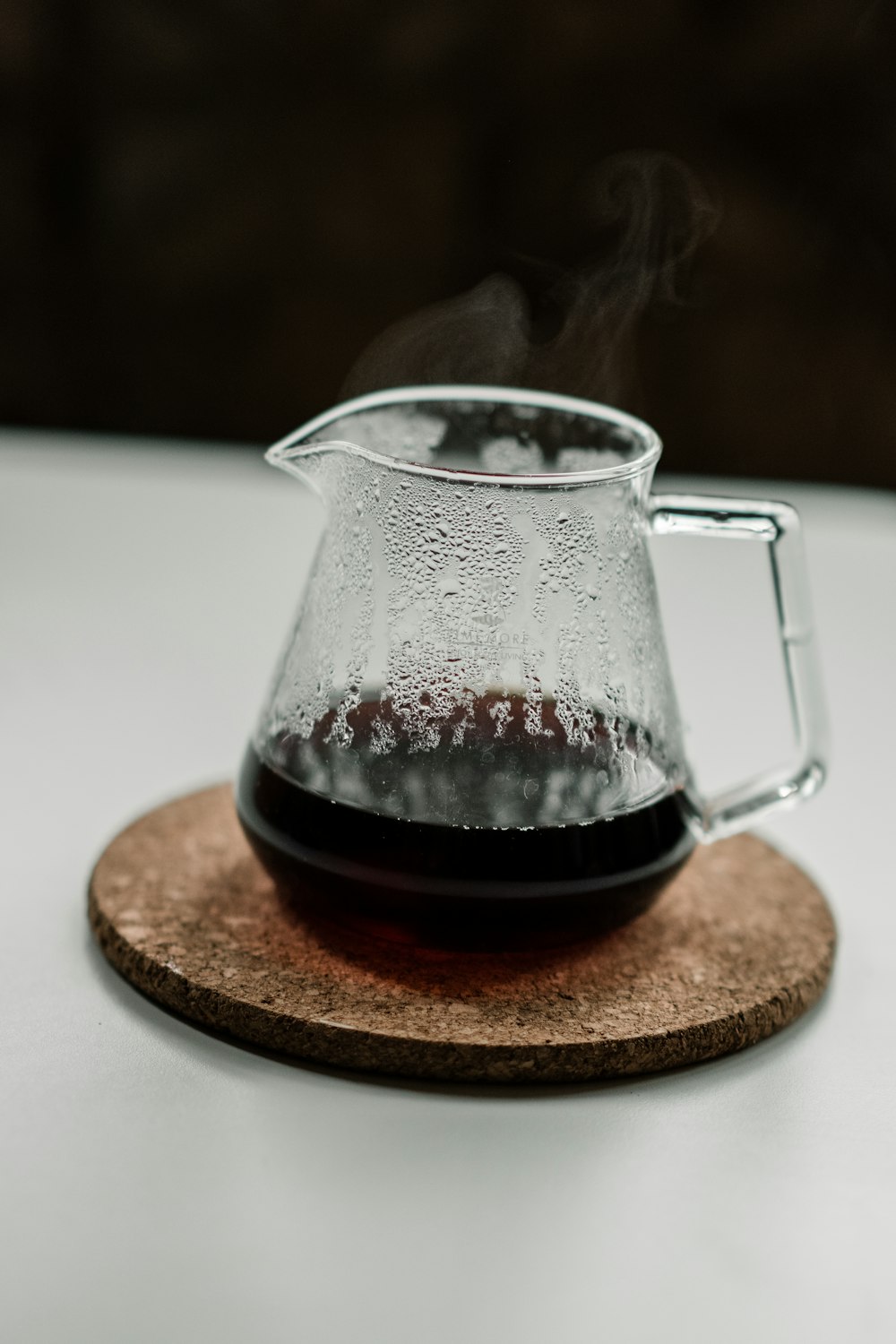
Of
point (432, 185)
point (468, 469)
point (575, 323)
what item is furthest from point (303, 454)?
point (432, 185)

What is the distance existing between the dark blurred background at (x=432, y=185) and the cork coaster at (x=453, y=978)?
60.7 inches

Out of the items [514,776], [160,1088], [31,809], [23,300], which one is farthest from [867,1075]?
[23,300]

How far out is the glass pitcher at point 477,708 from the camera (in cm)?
60

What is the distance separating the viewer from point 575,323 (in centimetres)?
89

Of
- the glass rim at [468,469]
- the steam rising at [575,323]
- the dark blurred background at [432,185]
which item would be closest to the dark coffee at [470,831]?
the glass rim at [468,469]

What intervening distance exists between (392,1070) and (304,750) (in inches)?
6.1

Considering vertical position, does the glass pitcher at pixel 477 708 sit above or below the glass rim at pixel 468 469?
below

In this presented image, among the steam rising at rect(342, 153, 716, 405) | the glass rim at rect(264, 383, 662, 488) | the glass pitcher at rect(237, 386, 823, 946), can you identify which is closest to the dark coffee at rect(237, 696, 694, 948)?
the glass pitcher at rect(237, 386, 823, 946)

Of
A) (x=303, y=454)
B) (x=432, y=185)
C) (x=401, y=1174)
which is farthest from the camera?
(x=432, y=185)

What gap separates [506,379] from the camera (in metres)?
0.92

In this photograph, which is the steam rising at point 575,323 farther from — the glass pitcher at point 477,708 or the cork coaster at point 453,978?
the cork coaster at point 453,978

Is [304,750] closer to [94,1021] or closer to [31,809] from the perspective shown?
[94,1021]

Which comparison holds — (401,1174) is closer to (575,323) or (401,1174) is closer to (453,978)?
(453,978)

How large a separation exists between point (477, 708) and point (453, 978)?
0.13m
